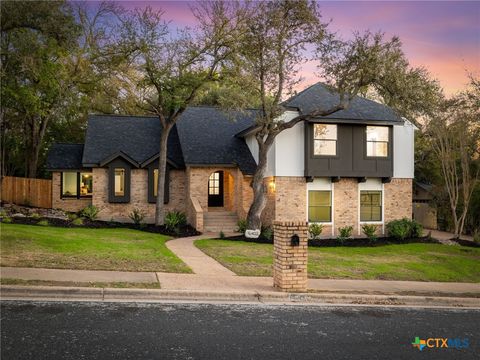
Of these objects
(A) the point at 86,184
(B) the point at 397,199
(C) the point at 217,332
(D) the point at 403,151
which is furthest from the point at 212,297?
(A) the point at 86,184

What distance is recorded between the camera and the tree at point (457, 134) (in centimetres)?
2523

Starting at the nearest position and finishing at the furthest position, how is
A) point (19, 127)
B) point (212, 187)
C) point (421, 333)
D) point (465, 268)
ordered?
point (421, 333)
point (465, 268)
point (212, 187)
point (19, 127)

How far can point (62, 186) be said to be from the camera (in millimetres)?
27875

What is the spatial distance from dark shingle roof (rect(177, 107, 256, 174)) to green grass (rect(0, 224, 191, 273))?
31.4 ft

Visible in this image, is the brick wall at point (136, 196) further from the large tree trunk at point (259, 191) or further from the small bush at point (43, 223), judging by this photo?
the large tree trunk at point (259, 191)

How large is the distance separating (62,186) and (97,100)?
1561 centimetres

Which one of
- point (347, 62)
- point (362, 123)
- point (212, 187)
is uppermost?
point (347, 62)

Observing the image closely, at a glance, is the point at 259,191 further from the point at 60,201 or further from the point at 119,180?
the point at 60,201

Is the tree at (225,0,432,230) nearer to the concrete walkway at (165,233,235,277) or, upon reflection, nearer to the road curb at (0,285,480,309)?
the concrete walkway at (165,233,235,277)

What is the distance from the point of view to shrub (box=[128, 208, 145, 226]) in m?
25.9

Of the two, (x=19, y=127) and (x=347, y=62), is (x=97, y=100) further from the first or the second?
(x=347, y=62)

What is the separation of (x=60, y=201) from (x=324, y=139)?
1569cm

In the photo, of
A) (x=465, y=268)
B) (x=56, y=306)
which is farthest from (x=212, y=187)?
(x=56, y=306)

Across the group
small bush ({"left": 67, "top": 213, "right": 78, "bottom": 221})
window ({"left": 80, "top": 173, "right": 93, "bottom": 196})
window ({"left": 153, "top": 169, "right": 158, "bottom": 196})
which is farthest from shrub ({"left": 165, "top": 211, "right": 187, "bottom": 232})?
window ({"left": 80, "top": 173, "right": 93, "bottom": 196})
